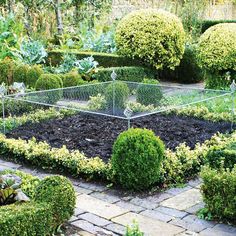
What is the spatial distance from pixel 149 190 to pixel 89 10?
41.9 ft

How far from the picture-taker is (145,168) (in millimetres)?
5121

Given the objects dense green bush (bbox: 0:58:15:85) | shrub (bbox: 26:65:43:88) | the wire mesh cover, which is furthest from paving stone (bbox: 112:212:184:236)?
dense green bush (bbox: 0:58:15:85)

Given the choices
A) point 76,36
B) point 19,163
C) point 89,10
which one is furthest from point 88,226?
point 89,10

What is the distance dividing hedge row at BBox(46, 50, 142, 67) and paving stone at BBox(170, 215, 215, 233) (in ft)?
26.5

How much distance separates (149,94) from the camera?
7.79 meters

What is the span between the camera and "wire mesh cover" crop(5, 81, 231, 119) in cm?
712

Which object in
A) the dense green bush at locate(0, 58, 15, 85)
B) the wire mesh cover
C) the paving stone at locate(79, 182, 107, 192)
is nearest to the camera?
the paving stone at locate(79, 182, 107, 192)

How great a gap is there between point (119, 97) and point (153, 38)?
4333 mm

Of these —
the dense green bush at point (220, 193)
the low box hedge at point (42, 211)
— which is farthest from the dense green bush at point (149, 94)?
the low box hedge at point (42, 211)

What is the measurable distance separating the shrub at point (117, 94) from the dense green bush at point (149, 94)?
0.21m

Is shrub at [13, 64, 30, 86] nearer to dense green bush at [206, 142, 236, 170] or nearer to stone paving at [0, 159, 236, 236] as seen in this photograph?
stone paving at [0, 159, 236, 236]

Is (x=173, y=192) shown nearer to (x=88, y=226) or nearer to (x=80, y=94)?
(x=88, y=226)

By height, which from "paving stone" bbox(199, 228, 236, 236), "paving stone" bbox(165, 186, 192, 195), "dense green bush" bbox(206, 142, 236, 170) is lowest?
"paving stone" bbox(199, 228, 236, 236)

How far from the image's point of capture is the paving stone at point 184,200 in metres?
4.86
